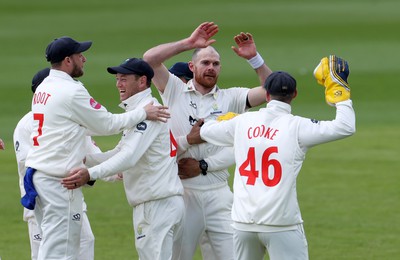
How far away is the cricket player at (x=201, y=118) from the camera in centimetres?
938

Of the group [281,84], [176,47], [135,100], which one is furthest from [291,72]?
[281,84]

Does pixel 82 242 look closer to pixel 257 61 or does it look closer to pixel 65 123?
pixel 65 123

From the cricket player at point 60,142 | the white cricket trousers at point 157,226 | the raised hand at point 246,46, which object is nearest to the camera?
the cricket player at point 60,142

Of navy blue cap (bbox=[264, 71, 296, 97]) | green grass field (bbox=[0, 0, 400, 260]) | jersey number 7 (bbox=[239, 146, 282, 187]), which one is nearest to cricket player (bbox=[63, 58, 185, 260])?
jersey number 7 (bbox=[239, 146, 282, 187])

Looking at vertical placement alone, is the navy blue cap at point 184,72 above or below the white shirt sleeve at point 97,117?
above

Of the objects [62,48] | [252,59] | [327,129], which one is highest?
[62,48]

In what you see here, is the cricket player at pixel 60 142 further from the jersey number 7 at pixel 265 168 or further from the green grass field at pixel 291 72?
the green grass field at pixel 291 72

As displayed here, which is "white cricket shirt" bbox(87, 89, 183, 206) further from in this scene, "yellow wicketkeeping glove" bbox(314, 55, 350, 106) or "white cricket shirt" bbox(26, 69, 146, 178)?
"yellow wicketkeeping glove" bbox(314, 55, 350, 106)

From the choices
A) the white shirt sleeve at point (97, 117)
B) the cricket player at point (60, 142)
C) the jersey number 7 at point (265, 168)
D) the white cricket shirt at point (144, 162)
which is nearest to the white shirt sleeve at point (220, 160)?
the white cricket shirt at point (144, 162)

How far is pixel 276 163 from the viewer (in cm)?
791

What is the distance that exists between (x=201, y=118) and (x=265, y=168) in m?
1.70

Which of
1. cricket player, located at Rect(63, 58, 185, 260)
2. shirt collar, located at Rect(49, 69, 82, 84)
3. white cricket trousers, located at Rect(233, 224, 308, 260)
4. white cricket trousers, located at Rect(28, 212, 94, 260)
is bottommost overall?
white cricket trousers, located at Rect(28, 212, 94, 260)

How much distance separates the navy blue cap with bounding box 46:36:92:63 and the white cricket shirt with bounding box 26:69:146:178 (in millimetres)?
204

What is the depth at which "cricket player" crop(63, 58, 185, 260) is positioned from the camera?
28.7 ft
